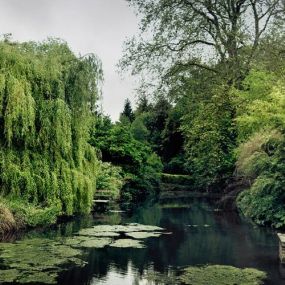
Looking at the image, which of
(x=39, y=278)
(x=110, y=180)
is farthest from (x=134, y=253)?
(x=110, y=180)

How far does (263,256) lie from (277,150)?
673 centimetres

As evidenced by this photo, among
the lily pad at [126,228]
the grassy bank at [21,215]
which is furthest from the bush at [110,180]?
the grassy bank at [21,215]

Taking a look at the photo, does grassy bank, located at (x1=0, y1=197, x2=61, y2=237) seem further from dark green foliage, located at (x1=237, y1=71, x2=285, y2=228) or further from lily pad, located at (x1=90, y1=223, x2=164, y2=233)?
dark green foliage, located at (x1=237, y1=71, x2=285, y2=228)

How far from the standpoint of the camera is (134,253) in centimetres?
1414

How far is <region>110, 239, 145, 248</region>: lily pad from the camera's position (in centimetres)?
1518

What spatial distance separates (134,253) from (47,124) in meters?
7.00

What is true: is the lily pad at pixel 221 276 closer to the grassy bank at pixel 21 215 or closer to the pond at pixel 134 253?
the pond at pixel 134 253

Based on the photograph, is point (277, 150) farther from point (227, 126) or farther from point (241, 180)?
point (227, 126)

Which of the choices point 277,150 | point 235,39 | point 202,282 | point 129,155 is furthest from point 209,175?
point 202,282

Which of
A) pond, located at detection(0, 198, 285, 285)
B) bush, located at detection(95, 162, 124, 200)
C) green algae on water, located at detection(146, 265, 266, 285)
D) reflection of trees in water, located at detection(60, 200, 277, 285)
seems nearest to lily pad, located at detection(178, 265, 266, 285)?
green algae on water, located at detection(146, 265, 266, 285)

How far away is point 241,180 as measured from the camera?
91.4 feet

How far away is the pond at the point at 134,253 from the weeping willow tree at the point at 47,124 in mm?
1508

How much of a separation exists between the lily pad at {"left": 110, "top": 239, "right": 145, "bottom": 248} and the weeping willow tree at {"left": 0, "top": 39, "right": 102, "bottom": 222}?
389cm

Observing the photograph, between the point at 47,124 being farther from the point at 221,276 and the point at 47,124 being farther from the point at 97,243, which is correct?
the point at 221,276
